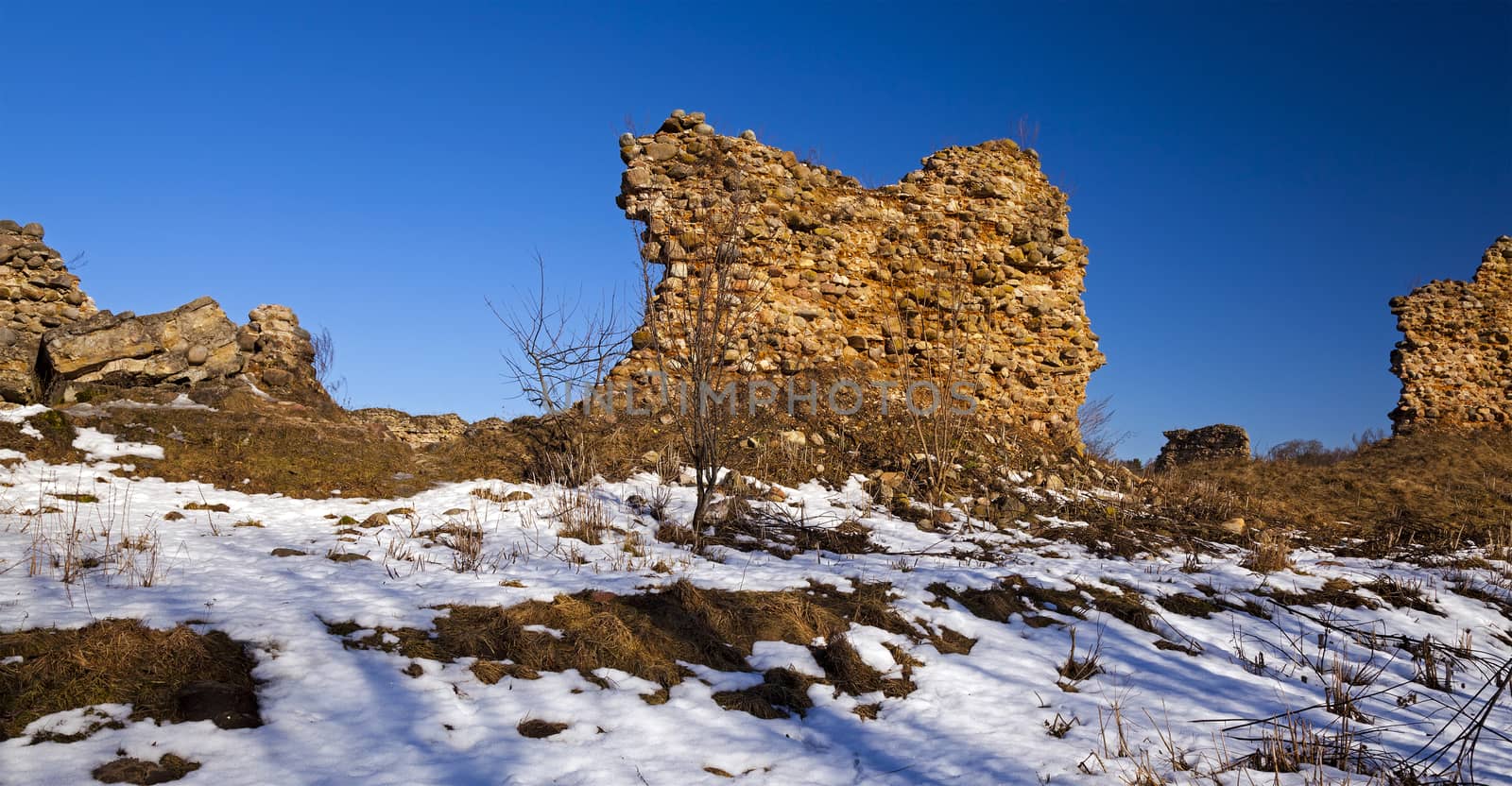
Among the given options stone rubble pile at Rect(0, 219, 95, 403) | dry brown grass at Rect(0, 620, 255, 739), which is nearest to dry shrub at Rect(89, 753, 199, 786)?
dry brown grass at Rect(0, 620, 255, 739)

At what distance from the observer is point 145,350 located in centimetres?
979

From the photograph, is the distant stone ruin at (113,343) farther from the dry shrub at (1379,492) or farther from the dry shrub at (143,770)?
the dry shrub at (1379,492)

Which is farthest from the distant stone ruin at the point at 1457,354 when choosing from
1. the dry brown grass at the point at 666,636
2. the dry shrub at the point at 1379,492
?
the dry brown grass at the point at 666,636

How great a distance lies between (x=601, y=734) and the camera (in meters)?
3.20

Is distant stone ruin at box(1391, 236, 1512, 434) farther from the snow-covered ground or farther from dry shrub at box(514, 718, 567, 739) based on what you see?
dry shrub at box(514, 718, 567, 739)

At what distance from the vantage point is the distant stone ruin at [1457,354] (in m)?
16.0

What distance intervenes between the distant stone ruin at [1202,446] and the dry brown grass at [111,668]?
17.9 metres

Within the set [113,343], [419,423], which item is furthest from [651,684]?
[419,423]

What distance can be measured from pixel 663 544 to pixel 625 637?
2573 millimetres

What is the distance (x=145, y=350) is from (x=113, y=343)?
0.33 m

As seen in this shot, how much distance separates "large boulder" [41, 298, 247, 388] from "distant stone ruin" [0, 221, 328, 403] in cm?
1

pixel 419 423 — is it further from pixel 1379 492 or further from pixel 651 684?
pixel 1379 492

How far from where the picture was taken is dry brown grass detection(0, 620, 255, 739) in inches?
117

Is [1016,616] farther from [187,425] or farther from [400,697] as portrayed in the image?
[187,425]
